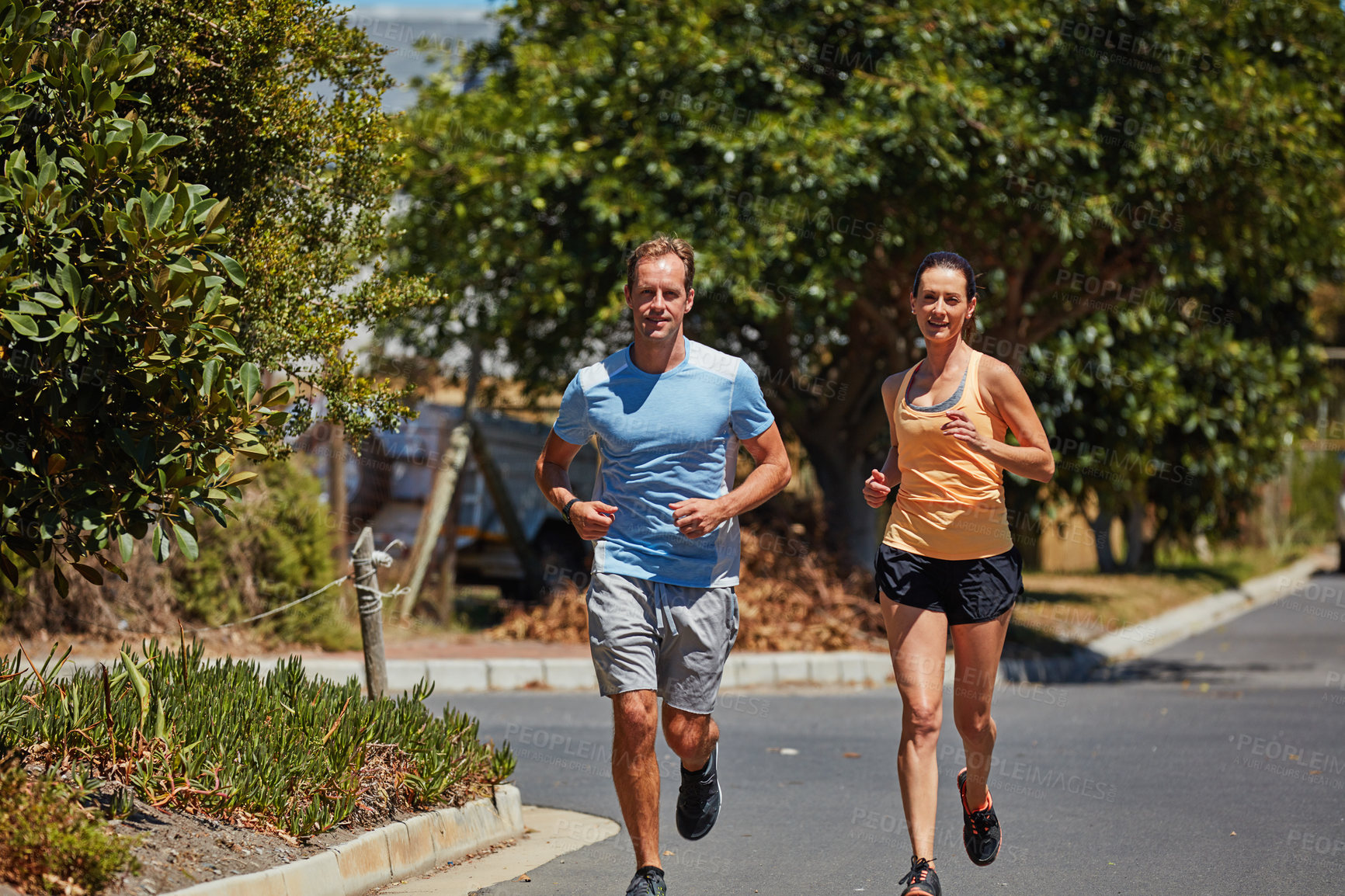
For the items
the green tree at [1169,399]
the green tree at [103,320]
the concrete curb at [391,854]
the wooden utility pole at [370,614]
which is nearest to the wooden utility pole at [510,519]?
the green tree at [1169,399]

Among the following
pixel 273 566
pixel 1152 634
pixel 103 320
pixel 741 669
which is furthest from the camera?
pixel 1152 634

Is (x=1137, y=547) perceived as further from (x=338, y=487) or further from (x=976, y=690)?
(x=976, y=690)

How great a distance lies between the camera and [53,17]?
3.91 metres

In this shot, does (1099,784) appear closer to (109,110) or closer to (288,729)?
(288,729)

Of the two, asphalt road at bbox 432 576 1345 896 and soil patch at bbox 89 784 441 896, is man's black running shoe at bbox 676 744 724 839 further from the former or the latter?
soil patch at bbox 89 784 441 896

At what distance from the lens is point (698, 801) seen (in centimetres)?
457

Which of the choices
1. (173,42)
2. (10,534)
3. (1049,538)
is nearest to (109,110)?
(173,42)

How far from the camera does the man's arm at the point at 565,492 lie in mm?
4328

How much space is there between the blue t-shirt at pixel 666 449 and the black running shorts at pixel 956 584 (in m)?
0.55

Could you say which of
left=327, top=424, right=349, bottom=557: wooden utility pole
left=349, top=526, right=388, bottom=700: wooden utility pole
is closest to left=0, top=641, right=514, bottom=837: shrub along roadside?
left=349, top=526, right=388, bottom=700: wooden utility pole

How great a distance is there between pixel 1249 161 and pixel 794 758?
21.4ft

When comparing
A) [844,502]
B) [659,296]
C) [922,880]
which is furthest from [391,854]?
[844,502]

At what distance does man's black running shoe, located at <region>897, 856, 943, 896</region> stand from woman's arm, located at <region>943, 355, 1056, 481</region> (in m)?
1.26

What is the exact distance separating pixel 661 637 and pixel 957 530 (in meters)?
1.03
